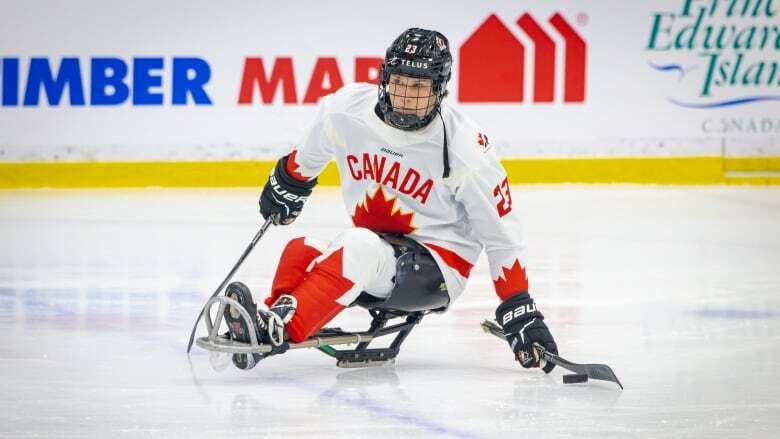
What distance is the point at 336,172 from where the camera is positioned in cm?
841

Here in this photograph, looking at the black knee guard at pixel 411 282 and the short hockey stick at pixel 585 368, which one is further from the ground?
the black knee guard at pixel 411 282

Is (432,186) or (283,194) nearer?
(432,186)

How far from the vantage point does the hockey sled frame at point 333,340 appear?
3.51 meters

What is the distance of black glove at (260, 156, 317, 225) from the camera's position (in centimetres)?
409

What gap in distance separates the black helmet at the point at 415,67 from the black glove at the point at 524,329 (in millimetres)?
545

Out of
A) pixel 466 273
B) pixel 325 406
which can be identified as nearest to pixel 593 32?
pixel 466 273

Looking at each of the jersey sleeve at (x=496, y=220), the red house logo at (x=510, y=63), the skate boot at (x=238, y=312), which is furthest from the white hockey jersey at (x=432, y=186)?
the red house logo at (x=510, y=63)

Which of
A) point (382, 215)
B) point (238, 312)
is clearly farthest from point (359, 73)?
point (238, 312)

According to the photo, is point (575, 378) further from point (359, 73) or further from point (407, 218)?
point (359, 73)

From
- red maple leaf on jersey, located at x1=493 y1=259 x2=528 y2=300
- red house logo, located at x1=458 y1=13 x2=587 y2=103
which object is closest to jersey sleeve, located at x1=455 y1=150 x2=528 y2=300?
red maple leaf on jersey, located at x1=493 y1=259 x2=528 y2=300

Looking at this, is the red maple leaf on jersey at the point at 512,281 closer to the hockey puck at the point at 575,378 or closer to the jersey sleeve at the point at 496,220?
the jersey sleeve at the point at 496,220

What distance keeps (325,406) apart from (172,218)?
12.4ft

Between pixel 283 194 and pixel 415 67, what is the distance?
672 mm

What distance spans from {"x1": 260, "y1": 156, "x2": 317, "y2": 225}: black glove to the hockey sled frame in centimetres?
41
